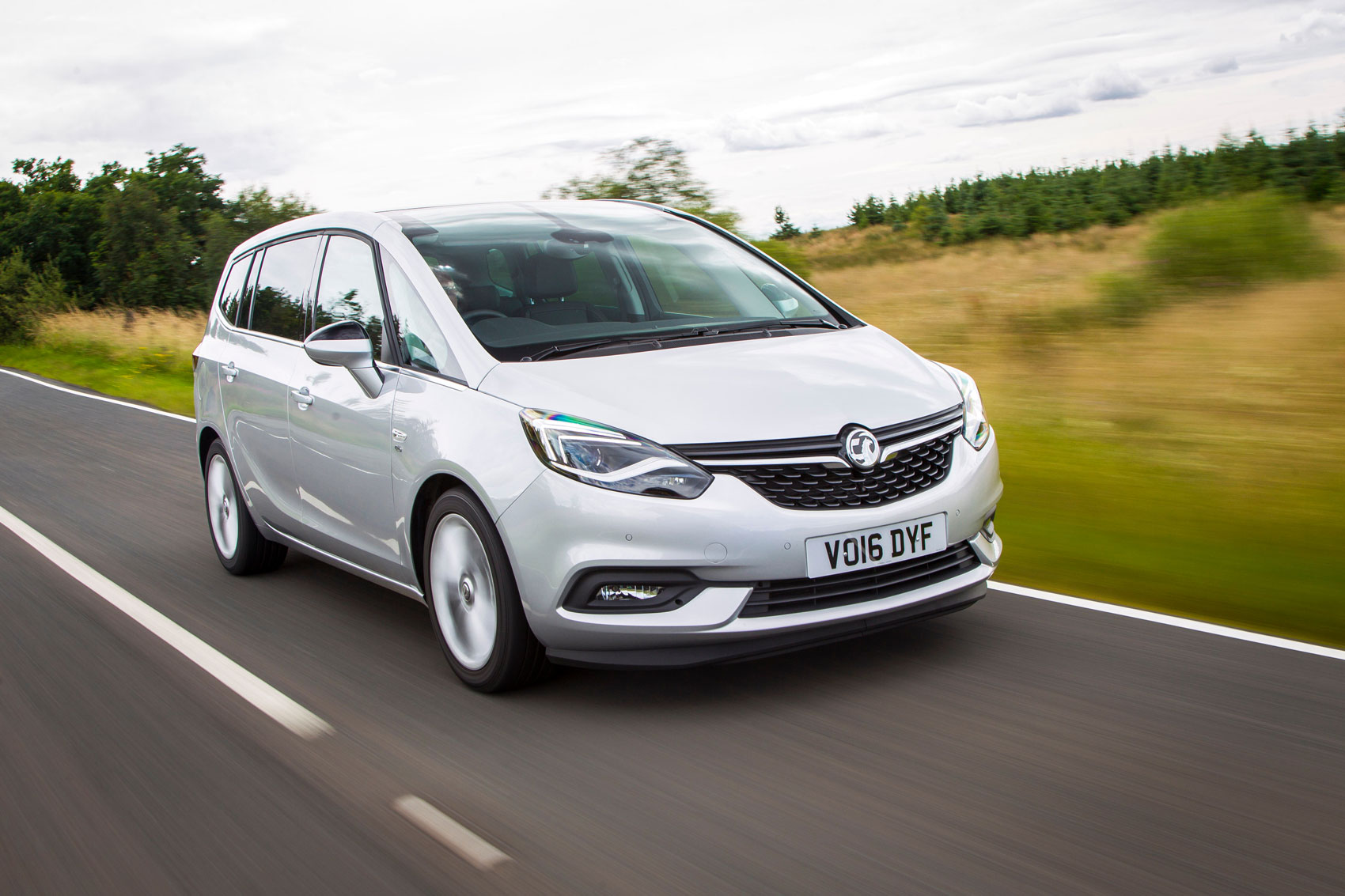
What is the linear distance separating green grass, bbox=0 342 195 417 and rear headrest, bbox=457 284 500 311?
1092 centimetres

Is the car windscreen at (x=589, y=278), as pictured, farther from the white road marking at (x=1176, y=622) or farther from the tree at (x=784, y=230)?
the tree at (x=784, y=230)

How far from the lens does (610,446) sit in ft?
12.2

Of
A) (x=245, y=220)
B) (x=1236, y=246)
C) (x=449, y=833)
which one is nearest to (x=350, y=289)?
(x=449, y=833)

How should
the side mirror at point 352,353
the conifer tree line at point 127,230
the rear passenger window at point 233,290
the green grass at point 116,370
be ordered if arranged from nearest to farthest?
the side mirror at point 352,353 → the rear passenger window at point 233,290 → the green grass at point 116,370 → the conifer tree line at point 127,230

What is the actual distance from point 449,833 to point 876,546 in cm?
151

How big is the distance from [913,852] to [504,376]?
1.97 metres

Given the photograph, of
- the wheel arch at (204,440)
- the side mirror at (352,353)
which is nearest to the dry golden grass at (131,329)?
the wheel arch at (204,440)

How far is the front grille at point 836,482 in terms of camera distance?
146 inches

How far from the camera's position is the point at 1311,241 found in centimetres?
1243

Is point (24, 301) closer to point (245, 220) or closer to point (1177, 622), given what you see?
point (245, 220)

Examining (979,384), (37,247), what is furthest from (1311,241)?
(37,247)

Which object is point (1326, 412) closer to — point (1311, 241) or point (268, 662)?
point (1311, 241)

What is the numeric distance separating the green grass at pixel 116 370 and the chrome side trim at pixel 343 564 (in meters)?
9.27

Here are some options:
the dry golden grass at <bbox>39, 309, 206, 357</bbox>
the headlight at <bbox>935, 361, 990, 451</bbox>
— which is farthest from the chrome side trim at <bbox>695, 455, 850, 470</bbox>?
the dry golden grass at <bbox>39, 309, 206, 357</bbox>
